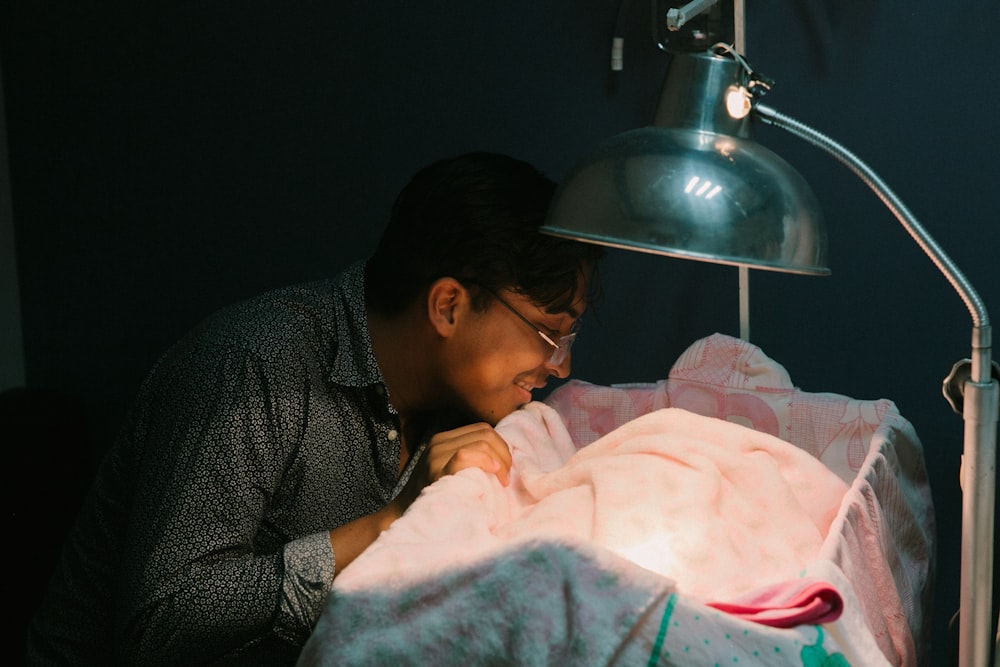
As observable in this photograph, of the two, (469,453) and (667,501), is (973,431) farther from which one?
(469,453)

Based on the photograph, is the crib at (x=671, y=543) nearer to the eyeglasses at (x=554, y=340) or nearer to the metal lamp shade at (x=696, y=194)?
the eyeglasses at (x=554, y=340)

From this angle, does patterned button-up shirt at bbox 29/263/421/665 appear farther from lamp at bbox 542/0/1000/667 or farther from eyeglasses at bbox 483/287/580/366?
lamp at bbox 542/0/1000/667

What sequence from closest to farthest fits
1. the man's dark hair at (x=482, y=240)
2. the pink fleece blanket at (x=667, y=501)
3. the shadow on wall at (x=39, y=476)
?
the pink fleece blanket at (x=667, y=501), the man's dark hair at (x=482, y=240), the shadow on wall at (x=39, y=476)

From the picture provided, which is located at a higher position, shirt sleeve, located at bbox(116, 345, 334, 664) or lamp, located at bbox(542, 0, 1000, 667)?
lamp, located at bbox(542, 0, 1000, 667)

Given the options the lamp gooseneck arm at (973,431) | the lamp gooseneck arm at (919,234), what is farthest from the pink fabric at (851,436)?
the lamp gooseneck arm at (919,234)

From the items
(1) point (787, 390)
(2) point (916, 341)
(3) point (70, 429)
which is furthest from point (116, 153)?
(2) point (916, 341)

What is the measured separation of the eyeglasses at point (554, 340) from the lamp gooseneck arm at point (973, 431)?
533 millimetres

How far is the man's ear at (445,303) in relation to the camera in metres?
1.37

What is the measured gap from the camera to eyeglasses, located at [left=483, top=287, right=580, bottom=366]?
1.37m

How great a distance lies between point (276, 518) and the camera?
1377 mm

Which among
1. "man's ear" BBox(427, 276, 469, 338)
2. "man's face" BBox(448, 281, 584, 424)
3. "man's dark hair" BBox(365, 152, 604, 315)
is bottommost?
"man's face" BBox(448, 281, 584, 424)

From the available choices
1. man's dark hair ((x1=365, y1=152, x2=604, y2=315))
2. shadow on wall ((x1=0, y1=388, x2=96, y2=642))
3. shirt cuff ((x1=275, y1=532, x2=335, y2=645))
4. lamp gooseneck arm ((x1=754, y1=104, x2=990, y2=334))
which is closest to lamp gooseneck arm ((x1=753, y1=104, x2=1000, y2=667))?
lamp gooseneck arm ((x1=754, y1=104, x2=990, y2=334))

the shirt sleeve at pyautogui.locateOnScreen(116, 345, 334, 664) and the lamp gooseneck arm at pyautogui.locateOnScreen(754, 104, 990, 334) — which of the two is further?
the shirt sleeve at pyautogui.locateOnScreen(116, 345, 334, 664)

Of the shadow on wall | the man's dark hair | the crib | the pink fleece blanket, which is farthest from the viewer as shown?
the shadow on wall
